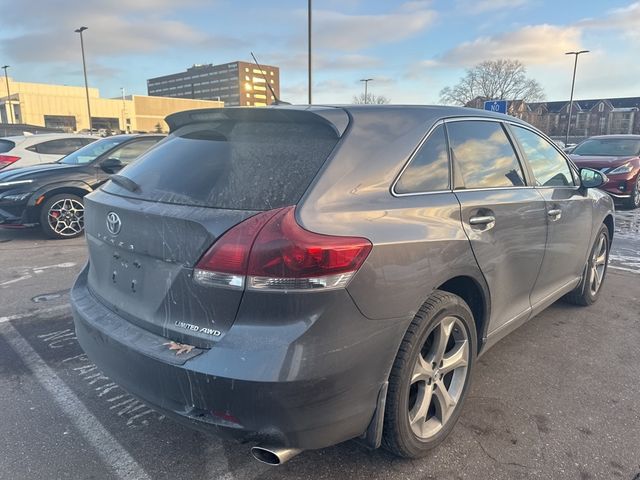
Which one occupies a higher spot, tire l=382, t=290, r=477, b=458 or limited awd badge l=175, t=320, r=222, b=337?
limited awd badge l=175, t=320, r=222, b=337

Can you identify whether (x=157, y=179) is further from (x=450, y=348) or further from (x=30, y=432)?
(x=450, y=348)

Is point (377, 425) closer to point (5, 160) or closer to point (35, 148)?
point (5, 160)

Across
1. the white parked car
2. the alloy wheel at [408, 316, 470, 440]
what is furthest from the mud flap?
the white parked car

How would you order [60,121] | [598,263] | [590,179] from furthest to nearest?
[60,121]
[598,263]
[590,179]

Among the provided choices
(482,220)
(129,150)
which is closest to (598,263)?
(482,220)

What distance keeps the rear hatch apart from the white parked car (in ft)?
28.0

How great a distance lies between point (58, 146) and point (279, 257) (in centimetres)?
1002

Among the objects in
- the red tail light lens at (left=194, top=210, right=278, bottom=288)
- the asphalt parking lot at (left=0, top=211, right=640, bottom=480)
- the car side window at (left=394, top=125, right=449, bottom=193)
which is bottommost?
the asphalt parking lot at (left=0, top=211, right=640, bottom=480)

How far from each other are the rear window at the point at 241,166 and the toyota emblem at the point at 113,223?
13 cm

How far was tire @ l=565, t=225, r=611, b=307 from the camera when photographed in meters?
Answer: 4.23

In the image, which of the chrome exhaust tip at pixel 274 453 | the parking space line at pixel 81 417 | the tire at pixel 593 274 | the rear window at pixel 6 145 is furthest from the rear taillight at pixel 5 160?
the tire at pixel 593 274

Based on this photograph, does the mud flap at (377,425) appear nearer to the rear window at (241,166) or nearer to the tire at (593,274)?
the rear window at (241,166)

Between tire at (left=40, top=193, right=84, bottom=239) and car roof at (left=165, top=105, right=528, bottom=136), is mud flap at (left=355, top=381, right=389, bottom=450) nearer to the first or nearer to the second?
car roof at (left=165, top=105, right=528, bottom=136)

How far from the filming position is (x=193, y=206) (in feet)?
6.64
